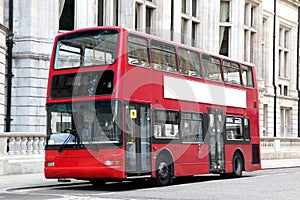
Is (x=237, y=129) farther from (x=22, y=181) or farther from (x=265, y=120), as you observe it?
(x=265, y=120)

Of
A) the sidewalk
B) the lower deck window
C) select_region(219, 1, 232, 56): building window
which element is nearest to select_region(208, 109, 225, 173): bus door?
the lower deck window

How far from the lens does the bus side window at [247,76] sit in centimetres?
2401

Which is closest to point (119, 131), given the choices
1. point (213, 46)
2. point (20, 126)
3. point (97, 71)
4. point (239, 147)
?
point (97, 71)

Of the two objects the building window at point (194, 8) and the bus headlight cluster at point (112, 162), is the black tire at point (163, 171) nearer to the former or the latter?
the bus headlight cluster at point (112, 162)

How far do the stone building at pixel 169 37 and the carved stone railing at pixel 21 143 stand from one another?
35mm

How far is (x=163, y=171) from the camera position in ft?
61.4

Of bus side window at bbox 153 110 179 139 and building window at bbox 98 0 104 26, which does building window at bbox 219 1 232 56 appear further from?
bus side window at bbox 153 110 179 139

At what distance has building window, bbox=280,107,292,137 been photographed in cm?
5201

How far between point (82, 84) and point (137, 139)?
6.87 ft

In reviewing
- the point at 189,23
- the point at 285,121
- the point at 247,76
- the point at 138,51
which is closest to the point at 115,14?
the point at 189,23

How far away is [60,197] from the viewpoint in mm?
14734

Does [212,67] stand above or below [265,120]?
above

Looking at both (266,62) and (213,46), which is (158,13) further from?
(266,62)

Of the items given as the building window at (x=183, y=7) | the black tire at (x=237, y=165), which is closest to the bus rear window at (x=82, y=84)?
the black tire at (x=237, y=165)
